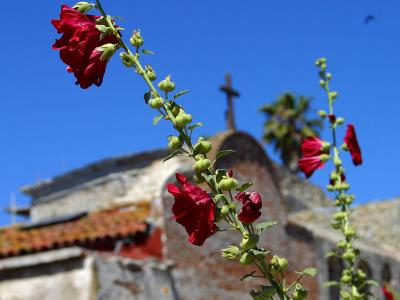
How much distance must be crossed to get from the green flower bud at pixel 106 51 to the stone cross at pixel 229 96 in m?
13.2

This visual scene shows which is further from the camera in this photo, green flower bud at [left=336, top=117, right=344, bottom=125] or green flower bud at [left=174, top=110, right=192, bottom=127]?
green flower bud at [left=336, top=117, right=344, bottom=125]

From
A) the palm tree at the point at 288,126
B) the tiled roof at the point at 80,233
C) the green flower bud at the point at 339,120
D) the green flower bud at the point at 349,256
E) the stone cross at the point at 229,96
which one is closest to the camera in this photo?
the green flower bud at the point at 349,256

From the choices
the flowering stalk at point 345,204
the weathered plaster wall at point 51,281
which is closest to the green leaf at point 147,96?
the flowering stalk at point 345,204

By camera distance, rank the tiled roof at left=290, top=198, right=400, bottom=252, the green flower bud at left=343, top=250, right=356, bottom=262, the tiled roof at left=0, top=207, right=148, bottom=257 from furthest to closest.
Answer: the tiled roof at left=290, top=198, right=400, bottom=252 → the tiled roof at left=0, top=207, right=148, bottom=257 → the green flower bud at left=343, top=250, right=356, bottom=262

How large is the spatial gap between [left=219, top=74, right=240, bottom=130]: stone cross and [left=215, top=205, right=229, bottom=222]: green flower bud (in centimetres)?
1332

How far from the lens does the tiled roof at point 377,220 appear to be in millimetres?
19347

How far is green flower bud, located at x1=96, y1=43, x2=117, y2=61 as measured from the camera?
1961mm

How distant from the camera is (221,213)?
1.89 metres

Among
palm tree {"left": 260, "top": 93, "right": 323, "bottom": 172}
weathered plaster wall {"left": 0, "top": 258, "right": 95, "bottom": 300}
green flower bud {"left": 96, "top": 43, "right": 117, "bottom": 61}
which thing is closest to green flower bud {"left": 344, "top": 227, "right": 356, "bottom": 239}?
green flower bud {"left": 96, "top": 43, "right": 117, "bottom": 61}

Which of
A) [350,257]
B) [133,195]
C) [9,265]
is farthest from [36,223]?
[350,257]

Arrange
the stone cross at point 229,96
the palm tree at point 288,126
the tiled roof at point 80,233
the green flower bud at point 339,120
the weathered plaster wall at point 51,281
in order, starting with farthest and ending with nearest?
1. the palm tree at point 288,126
2. the stone cross at point 229,96
3. the tiled roof at point 80,233
4. the weathered plaster wall at point 51,281
5. the green flower bud at point 339,120

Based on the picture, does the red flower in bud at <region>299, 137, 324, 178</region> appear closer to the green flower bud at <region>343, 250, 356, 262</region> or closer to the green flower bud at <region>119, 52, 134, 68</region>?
the green flower bud at <region>343, 250, 356, 262</region>

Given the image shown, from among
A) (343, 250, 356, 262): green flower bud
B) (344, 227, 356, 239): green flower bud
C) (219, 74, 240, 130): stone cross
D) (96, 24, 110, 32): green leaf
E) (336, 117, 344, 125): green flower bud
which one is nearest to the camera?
(96, 24, 110, 32): green leaf

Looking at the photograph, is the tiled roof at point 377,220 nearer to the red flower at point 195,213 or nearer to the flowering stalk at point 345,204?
the flowering stalk at point 345,204
